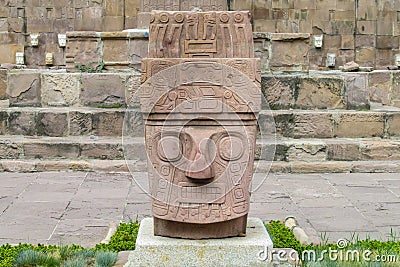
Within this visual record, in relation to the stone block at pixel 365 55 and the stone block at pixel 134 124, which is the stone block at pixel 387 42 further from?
the stone block at pixel 134 124

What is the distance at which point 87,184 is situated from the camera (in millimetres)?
7090

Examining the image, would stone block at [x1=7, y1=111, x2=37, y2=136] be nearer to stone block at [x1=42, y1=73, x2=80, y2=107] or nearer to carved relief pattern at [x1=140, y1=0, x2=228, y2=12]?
stone block at [x1=42, y1=73, x2=80, y2=107]

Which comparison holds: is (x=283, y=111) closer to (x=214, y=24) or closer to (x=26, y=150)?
(x=26, y=150)

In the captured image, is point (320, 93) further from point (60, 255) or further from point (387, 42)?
point (387, 42)

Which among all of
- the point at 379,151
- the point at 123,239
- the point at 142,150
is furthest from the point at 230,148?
the point at 379,151

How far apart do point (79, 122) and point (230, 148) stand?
4.62 meters

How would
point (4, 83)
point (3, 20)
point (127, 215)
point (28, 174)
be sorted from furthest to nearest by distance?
point (3, 20) → point (4, 83) → point (28, 174) → point (127, 215)

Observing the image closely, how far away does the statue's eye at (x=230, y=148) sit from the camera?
13.4ft

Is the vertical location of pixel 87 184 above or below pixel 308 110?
below

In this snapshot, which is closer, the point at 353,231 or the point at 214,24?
the point at 214,24

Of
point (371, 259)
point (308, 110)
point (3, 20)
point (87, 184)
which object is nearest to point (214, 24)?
point (371, 259)

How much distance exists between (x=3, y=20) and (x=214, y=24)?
14.1 m

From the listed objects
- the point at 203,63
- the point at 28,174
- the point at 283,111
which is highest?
the point at 203,63

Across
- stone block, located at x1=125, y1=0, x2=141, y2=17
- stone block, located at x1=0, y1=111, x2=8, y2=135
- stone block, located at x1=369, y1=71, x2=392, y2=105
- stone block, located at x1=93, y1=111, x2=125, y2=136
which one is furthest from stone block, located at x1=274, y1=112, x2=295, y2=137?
stone block, located at x1=125, y1=0, x2=141, y2=17
